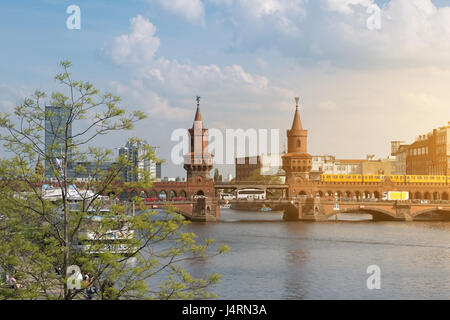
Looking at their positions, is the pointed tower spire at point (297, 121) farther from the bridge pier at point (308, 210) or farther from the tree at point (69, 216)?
the tree at point (69, 216)

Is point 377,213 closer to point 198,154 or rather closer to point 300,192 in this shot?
point 300,192

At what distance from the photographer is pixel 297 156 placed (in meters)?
133

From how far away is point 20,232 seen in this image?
22.0 meters

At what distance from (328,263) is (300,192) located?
7515 cm

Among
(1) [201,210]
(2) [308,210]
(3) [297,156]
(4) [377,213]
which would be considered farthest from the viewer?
(3) [297,156]

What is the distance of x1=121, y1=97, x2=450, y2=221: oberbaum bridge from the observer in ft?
367

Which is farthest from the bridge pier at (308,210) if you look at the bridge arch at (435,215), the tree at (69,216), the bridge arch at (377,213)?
the tree at (69,216)

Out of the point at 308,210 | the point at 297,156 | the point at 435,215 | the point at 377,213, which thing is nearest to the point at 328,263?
the point at 308,210

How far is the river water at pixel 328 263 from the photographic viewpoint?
43219 mm

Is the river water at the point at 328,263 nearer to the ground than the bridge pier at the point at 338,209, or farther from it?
nearer to the ground

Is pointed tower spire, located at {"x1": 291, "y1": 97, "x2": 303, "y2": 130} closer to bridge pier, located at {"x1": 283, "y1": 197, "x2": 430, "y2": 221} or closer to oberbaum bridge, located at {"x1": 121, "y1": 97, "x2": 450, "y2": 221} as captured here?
oberbaum bridge, located at {"x1": 121, "y1": 97, "x2": 450, "y2": 221}

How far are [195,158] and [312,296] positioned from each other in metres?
82.0

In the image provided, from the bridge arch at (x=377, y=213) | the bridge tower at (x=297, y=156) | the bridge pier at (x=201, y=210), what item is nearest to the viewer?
the bridge pier at (x=201, y=210)
